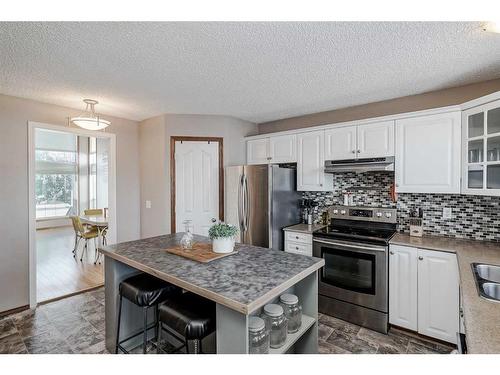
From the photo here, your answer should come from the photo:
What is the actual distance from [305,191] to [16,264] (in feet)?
11.7

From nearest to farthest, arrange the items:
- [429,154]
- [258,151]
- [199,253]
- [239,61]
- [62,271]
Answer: [199,253] → [239,61] → [429,154] → [258,151] → [62,271]

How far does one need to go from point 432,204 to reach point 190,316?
2.64 meters

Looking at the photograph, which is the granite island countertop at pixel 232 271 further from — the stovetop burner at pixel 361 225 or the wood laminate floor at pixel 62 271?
the wood laminate floor at pixel 62 271

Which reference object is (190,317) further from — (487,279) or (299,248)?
(487,279)

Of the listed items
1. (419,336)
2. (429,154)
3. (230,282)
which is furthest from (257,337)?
(429,154)

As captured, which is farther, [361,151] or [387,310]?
[361,151]

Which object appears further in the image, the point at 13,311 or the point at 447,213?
the point at 13,311

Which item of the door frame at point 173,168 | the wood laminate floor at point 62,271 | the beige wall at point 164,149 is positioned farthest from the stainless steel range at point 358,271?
the wood laminate floor at point 62,271

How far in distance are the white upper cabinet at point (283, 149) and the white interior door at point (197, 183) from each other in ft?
2.61

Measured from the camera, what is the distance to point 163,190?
11.7 feet

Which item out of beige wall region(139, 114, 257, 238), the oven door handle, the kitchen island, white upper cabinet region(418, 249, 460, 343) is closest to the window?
beige wall region(139, 114, 257, 238)

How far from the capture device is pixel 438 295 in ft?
7.25

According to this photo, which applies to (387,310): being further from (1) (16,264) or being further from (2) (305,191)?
(1) (16,264)
